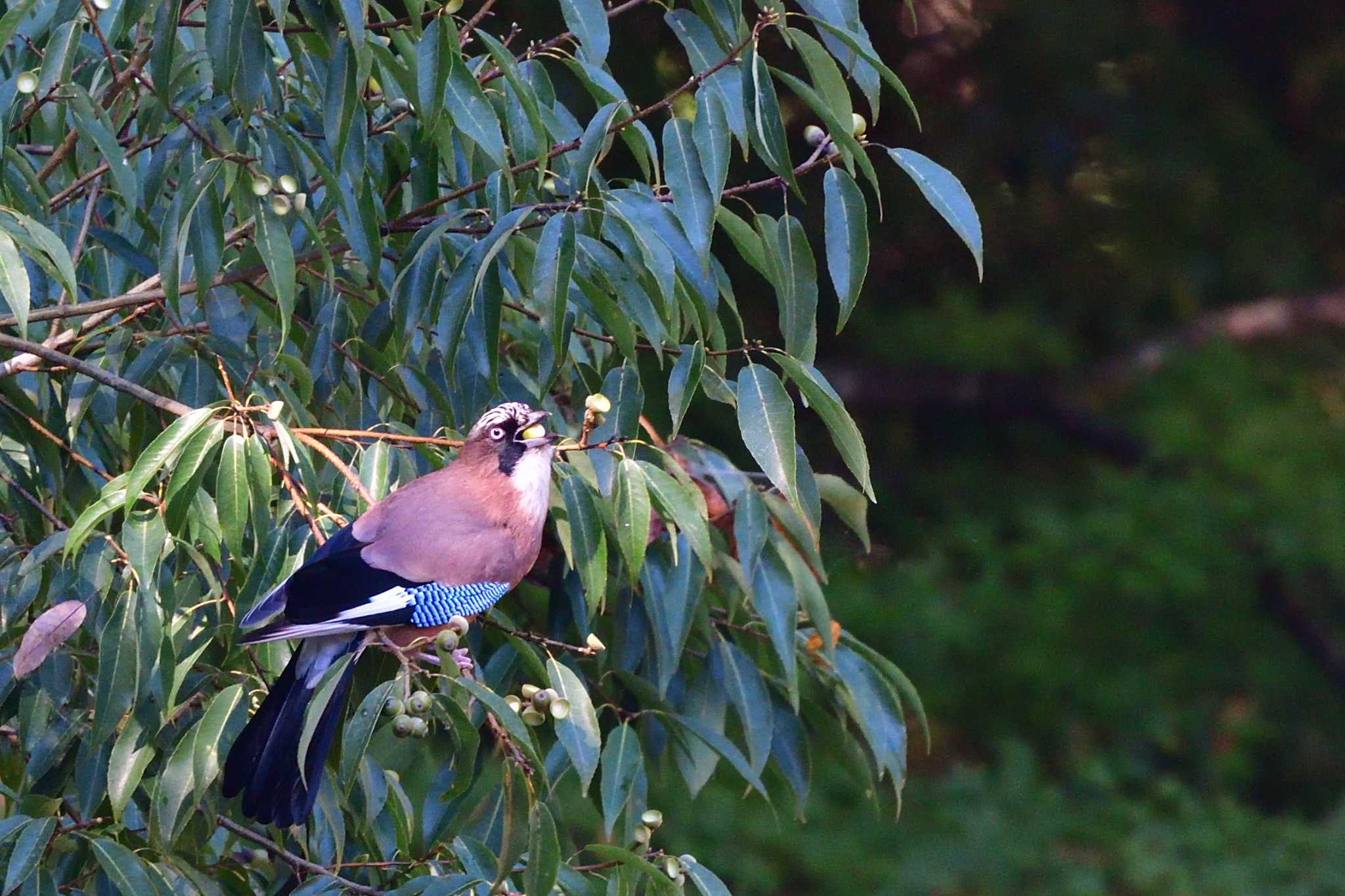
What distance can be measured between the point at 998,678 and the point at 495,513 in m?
5.64

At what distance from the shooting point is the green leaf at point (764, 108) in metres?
2.02

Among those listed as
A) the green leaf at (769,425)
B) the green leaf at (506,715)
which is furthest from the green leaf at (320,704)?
the green leaf at (769,425)

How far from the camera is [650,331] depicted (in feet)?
6.98

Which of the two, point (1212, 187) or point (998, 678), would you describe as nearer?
point (998, 678)

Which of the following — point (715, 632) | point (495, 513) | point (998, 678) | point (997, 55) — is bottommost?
point (998, 678)

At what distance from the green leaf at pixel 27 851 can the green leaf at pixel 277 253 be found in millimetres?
596

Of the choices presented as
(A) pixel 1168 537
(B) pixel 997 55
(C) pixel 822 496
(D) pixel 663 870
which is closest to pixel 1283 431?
(A) pixel 1168 537

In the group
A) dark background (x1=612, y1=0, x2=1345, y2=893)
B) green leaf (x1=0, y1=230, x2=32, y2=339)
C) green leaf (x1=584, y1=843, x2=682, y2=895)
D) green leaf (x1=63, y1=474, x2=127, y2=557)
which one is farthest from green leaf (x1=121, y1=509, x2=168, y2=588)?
dark background (x1=612, y1=0, x2=1345, y2=893)

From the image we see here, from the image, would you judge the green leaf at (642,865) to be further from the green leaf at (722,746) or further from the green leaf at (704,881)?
the green leaf at (722,746)

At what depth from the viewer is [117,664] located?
1892mm

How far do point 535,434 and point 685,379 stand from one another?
10.5 inches

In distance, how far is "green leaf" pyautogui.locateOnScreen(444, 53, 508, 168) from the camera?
2133mm

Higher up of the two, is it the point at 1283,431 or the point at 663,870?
the point at 663,870

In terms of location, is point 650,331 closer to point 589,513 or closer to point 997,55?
point 589,513
